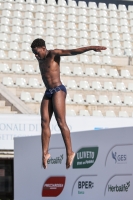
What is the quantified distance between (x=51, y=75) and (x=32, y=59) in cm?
1183

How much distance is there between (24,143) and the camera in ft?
32.8

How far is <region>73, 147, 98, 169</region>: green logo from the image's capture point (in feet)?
28.7

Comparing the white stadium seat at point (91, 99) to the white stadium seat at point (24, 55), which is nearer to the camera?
the white stadium seat at point (91, 99)

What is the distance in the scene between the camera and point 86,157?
8.88 m

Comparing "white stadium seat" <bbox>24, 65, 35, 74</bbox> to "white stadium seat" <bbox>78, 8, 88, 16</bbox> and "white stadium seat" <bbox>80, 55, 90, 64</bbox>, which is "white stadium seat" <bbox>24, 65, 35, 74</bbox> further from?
"white stadium seat" <bbox>78, 8, 88, 16</bbox>

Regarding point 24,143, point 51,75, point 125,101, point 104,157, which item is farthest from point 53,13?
point 51,75

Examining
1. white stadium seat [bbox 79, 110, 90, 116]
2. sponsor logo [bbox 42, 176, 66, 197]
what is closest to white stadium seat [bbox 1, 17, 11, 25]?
white stadium seat [bbox 79, 110, 90, 116]

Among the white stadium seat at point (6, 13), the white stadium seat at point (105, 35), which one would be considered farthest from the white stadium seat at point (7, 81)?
the white stadium seat at point (105, 35)

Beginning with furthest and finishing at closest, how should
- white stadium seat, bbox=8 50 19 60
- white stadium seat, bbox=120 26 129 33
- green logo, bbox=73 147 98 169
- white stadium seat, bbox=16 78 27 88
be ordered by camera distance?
white stadium seat, bbox=120 26 129 33, white stadium seat, bbox=8 50 19 60, white stadium seat, bbox=16 78 27 88, green logo, bbox=73 147 98 169

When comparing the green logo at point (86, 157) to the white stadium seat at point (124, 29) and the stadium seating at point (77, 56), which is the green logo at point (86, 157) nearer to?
the stadium seating at point (77, 56)

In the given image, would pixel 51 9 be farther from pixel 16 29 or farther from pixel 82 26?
pixel 16 29

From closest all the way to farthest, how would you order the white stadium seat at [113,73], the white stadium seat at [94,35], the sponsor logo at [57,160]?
the sponsor logo at [57,160]
the white stadium seat at [113,73]
the white stadium seat at [94,35]

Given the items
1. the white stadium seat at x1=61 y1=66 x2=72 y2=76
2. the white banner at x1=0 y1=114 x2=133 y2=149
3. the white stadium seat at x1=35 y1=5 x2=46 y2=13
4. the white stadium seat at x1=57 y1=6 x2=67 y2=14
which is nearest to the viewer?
the white banner at x1=0 y1=114 x2=133 y2=149

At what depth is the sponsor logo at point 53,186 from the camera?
943 centimetres
